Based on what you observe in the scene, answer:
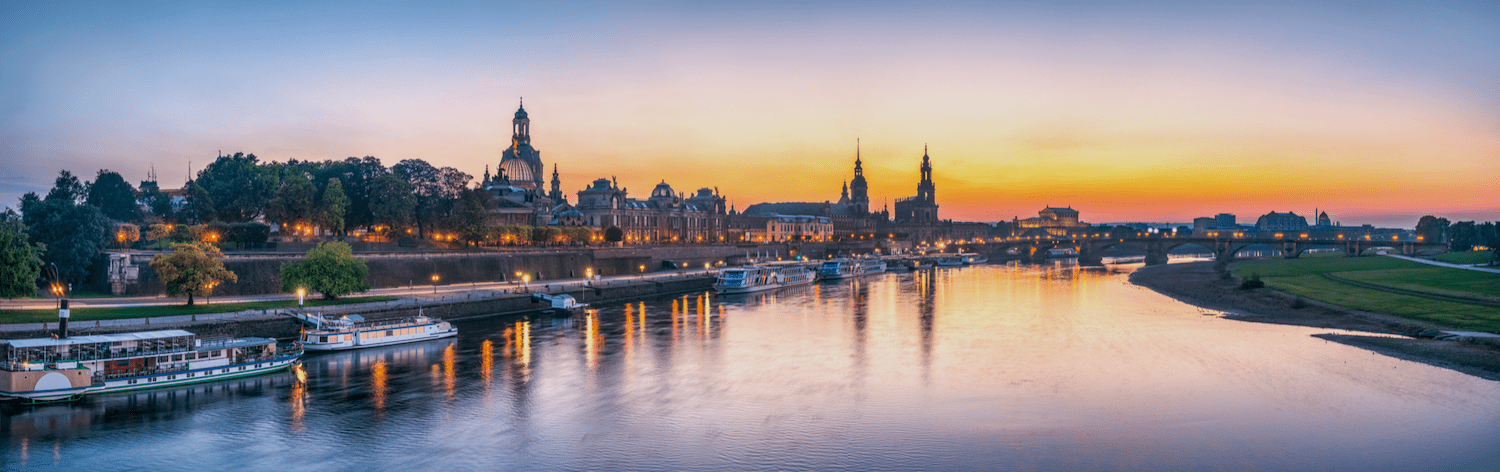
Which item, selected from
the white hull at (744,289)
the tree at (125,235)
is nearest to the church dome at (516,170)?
the white hull at (744,289)

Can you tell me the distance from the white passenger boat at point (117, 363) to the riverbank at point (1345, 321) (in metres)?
54.5

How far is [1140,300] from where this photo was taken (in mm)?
76125

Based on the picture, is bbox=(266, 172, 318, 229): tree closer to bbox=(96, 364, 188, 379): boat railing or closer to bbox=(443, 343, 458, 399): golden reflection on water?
bbox=(443, 343, 458, 399): golden reflection on water

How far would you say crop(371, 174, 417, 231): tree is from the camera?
86188mm

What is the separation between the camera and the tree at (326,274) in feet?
175

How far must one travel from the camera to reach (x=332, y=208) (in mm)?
80812

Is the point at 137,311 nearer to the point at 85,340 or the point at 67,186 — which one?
the point at 85,340

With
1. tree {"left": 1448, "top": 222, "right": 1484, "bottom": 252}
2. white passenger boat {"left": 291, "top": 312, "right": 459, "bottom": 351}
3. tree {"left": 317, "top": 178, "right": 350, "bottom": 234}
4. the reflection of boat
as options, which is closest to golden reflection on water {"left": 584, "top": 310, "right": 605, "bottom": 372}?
the reflection of boat

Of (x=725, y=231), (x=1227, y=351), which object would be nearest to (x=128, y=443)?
(x=1227, y=351)

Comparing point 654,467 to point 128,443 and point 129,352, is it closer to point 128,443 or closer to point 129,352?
point 128,443

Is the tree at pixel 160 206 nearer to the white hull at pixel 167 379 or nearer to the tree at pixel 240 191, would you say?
the tree at pixel 240 191

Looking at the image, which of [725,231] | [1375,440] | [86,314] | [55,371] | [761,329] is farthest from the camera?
[725,231]

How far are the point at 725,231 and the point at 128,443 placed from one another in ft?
497

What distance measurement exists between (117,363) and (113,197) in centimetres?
7509
